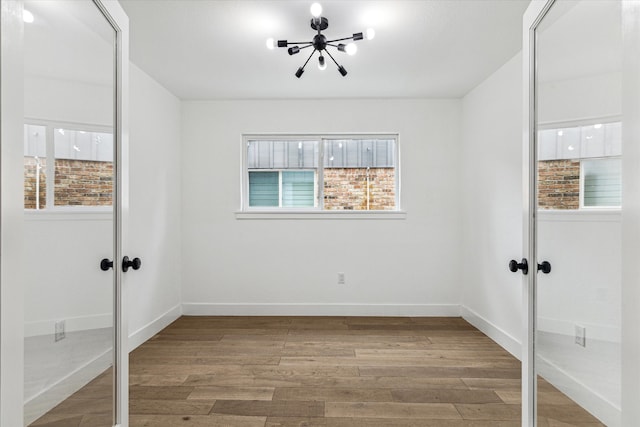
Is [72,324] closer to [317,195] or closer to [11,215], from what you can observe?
[11,215]

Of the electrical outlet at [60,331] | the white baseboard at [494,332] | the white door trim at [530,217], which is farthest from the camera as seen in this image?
the white baseboard at [494,332]

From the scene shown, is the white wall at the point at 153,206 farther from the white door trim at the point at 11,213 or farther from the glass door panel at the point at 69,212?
the white door trim at the point at 11,213

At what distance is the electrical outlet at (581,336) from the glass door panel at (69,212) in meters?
1.71

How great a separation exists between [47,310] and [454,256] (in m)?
3.87

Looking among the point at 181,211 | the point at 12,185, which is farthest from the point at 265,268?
the point at 12,185

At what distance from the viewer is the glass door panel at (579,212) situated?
1081 millimetres

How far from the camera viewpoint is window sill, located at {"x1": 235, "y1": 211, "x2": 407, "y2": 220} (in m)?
4.19

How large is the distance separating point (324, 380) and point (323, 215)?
2.02 meters

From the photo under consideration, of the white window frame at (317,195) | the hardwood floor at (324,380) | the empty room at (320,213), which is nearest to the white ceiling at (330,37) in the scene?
the empty room at (320,213)

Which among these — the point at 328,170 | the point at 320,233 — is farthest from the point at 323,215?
the point at 328,170

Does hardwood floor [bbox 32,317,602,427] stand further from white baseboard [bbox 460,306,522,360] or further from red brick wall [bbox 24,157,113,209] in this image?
red brick wall [bbox 24,157,113,209]

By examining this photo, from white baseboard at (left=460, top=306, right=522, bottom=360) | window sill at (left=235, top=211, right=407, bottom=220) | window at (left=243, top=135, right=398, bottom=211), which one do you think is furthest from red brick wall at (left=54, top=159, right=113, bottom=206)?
white baseboard at (left=460, top=306, right=522, bottom=360)

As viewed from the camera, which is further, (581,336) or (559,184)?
(559,184)

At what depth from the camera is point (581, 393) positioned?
4.11ft
